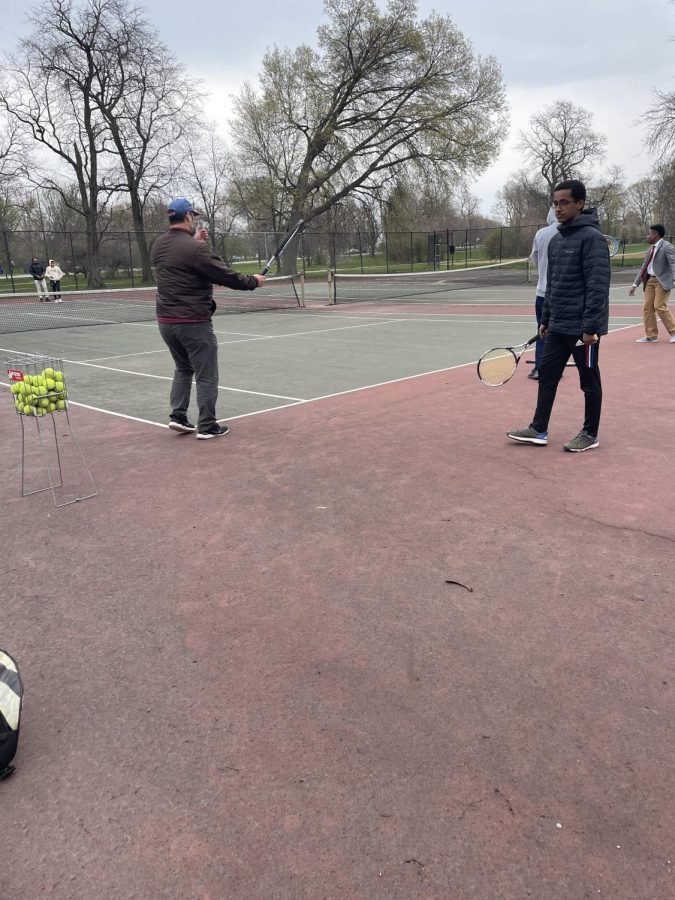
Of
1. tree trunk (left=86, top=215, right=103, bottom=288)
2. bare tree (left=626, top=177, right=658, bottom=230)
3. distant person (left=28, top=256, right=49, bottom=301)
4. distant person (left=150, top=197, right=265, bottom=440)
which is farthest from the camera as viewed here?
bare tree (left=626, top=177, right=658, bottom=230)

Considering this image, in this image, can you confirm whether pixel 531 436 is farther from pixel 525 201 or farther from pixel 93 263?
pixel 525 201

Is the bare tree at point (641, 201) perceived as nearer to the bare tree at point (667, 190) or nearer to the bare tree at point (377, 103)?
the bare tree at point (667, 190)

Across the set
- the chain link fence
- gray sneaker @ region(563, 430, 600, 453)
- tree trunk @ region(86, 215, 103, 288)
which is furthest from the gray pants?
tree trunk @ region(86, 215, 103, 288)

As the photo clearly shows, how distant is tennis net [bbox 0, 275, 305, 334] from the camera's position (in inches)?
780

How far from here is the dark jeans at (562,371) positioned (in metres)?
5.15

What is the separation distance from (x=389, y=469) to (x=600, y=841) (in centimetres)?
337

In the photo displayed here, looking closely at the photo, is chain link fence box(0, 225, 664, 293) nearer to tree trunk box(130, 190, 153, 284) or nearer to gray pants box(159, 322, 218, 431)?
tree trunk box(130, 190, 153, 284)

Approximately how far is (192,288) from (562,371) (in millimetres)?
3402

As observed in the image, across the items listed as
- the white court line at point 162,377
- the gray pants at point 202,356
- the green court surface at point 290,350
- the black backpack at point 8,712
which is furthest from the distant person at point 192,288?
the black backpack at point 8,712

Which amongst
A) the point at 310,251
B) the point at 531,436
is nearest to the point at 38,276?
the point at 310,251

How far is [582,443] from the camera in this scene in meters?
5.33

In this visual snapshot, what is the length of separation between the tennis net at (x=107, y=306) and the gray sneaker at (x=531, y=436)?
43.0 ft

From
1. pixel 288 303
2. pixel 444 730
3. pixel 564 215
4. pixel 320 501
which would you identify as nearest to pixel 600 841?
pixel 444 730

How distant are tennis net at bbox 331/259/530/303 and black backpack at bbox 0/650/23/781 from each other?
70.7 ft
